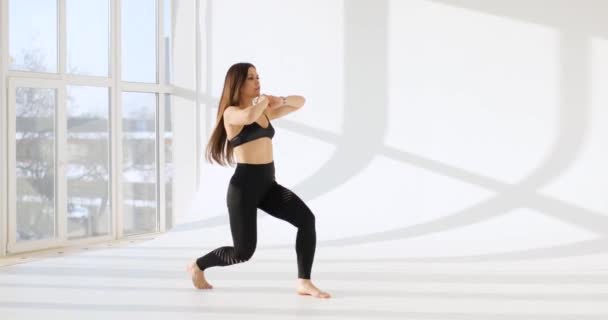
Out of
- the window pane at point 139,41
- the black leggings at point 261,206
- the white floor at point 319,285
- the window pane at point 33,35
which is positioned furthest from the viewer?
the window pane at point 139,41

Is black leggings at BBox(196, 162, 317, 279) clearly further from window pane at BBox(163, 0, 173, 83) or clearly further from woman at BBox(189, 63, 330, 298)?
window pane at BBox(163, 0, 173, 83)

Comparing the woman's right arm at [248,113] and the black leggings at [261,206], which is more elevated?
the woman's right arm at [248,113]

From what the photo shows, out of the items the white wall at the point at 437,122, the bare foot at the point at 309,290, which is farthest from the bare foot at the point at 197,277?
the white wall at the point at 437,122

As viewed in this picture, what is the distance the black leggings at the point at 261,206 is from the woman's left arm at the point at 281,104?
275 mm

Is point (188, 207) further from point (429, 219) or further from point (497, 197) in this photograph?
point (497, 197)

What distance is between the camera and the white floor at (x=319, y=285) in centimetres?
367

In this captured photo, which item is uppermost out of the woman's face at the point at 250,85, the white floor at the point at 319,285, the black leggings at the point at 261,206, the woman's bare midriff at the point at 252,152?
the woman's face at the point at 250,85

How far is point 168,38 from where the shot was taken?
26.5 feet

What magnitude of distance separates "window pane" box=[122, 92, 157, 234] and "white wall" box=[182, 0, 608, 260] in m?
0.58

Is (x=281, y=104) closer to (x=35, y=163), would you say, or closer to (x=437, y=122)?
(x=437, y=122)

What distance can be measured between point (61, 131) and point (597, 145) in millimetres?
4533

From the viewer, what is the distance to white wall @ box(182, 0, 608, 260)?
5762 mm

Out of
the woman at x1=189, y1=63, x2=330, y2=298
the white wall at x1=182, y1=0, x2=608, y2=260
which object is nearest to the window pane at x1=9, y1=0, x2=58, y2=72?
the white wall at x1=182, y1=0, x2=608, y2=260

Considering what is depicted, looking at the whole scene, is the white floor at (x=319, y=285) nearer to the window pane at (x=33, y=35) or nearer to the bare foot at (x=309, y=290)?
Result: the bare foot at (x=309, y=290)
